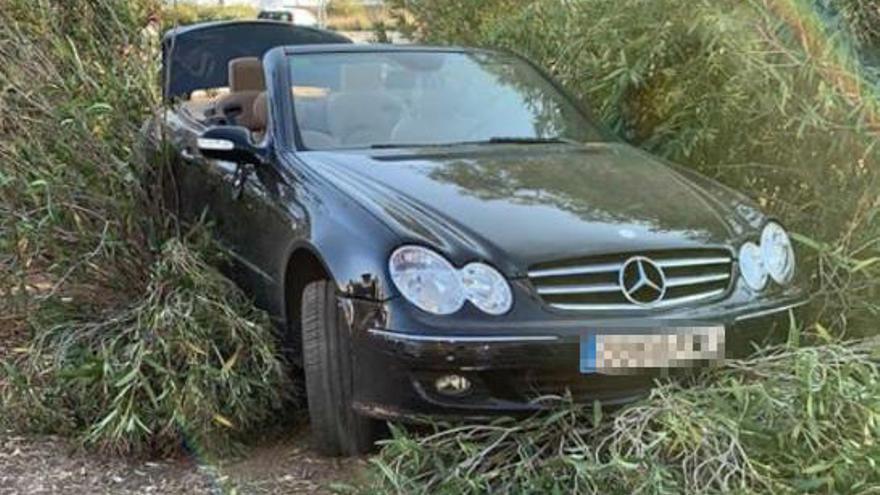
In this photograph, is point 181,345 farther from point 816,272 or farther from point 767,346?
point 816,272

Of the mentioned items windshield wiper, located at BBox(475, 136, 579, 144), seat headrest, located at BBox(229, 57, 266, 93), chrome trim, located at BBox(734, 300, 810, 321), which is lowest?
chrome trim, located at BBox(734, 300, 810, 321)

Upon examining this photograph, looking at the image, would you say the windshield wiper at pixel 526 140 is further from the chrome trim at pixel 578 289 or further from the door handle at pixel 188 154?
the door handle at pixel 188 154

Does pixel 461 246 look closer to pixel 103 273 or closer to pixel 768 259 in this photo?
pixel 768 259

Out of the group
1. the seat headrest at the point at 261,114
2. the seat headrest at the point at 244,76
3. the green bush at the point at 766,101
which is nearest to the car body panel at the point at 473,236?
the seat headrest at the point at 261,114

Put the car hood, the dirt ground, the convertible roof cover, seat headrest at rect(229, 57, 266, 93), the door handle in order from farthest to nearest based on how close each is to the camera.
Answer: the convertible roof cover → seat headrest at rect(229, 57, 266, 93) → the door handle → the dirt ground → the car hood

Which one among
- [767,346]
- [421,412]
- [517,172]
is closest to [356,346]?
[421,412]

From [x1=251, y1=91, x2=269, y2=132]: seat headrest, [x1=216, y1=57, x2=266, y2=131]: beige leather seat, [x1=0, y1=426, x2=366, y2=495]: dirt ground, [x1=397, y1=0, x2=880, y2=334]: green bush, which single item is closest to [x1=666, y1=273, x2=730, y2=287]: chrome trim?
[x1=397, y1=0, x2=880, y2=334]: green bush

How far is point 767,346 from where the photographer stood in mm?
3627

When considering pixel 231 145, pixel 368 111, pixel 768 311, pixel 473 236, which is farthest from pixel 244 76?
pixel 768 311

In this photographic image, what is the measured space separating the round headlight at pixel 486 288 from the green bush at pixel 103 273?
100cm

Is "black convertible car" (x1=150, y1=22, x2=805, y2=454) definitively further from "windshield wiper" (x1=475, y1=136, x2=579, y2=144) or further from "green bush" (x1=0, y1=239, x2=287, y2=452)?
"green bush" (x1=0, y1=239, x2=287, y2=452)

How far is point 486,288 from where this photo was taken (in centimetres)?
334

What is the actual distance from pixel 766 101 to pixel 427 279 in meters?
2.18

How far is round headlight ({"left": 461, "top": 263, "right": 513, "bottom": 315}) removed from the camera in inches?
131
